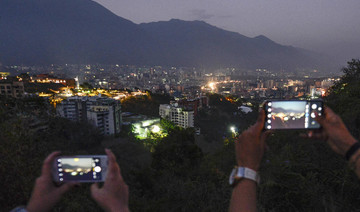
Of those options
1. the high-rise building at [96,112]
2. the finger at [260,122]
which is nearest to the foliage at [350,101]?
the finger at [260,122]

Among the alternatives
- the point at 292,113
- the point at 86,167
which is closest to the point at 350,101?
the point at 292,113

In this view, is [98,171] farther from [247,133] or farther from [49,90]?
[49,90]

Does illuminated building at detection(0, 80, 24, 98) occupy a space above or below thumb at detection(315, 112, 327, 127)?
below


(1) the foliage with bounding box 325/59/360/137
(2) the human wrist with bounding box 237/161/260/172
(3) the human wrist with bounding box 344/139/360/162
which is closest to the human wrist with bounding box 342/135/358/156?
(3) the human wrist with bounding box 344/139/360/162

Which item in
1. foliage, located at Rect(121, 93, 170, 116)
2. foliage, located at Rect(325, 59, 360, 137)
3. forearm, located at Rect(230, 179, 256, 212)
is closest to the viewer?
forearm, located at Rect(230, 179, 256, 212)

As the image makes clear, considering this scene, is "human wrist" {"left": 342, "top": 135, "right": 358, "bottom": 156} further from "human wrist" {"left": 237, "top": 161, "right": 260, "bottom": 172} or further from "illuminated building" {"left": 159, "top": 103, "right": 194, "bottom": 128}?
"illuminated building" {"left": 159, "top": 103, "right": 194, "bottom": 128}

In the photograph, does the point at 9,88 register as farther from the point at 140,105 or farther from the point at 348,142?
the point at 348,142
